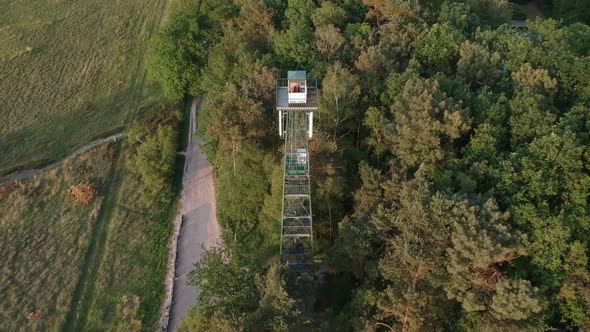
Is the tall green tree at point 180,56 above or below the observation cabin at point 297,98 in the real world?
below

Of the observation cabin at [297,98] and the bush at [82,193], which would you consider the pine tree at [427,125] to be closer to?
the observation cabin at [297,98]

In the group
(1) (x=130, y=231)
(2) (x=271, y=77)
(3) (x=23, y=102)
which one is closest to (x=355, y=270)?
(2) (x=271, y=77)

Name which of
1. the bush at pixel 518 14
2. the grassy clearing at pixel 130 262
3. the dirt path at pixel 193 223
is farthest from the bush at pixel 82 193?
the bush at pixel 518 14

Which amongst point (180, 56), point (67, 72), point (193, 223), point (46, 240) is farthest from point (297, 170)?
point (67, 72)

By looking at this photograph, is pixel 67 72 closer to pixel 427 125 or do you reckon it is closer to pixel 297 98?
pixel 297 98

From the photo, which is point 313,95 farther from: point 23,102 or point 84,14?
point 84,14

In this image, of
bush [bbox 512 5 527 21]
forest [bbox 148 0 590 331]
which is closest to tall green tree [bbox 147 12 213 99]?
forest [bbox 148 0 590 331]
